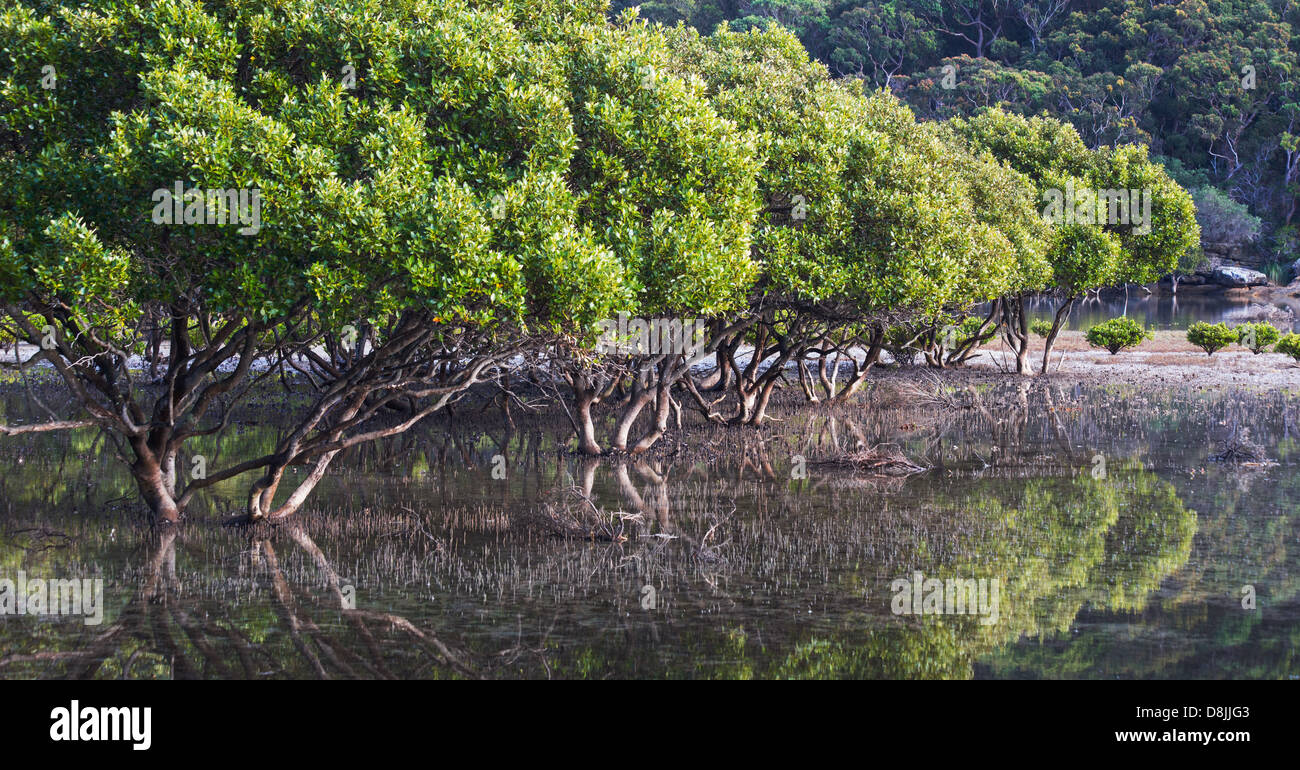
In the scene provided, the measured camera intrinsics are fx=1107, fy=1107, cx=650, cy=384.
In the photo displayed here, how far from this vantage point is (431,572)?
15.3m

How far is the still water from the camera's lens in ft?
38.6

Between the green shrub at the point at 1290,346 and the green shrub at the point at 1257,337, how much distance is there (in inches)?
69.8

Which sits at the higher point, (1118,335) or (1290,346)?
(1118,335)

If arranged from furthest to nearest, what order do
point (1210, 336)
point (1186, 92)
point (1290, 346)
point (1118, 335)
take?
point (1186, 92), point (1118, 335), point (1210, 336), point (1290, 346)

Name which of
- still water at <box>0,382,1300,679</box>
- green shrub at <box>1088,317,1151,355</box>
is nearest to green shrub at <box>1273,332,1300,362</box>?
green shrub at <box>1088,317,1151,355</box>

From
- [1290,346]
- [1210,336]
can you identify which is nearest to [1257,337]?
[1210,336]

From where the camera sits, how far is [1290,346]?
4359 cm

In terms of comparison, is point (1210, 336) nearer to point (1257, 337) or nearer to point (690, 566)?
point (1257, 337)

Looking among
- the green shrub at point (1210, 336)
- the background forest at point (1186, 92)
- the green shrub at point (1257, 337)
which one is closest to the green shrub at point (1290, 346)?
the green shrub at point (1257, 337)

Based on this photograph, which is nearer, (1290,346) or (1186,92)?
(1290,346)

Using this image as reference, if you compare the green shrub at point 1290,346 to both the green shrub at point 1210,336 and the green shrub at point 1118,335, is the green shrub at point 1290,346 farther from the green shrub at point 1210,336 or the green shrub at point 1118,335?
the green shrub at point 1118,335

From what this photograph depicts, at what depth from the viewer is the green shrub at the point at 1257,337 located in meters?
46.6

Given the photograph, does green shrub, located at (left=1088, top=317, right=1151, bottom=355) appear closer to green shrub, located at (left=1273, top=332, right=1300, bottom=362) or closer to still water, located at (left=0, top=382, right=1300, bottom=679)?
green shrub, located at (left=1273, top=332, right=1300, bottom=362)

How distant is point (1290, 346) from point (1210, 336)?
3872 mm
